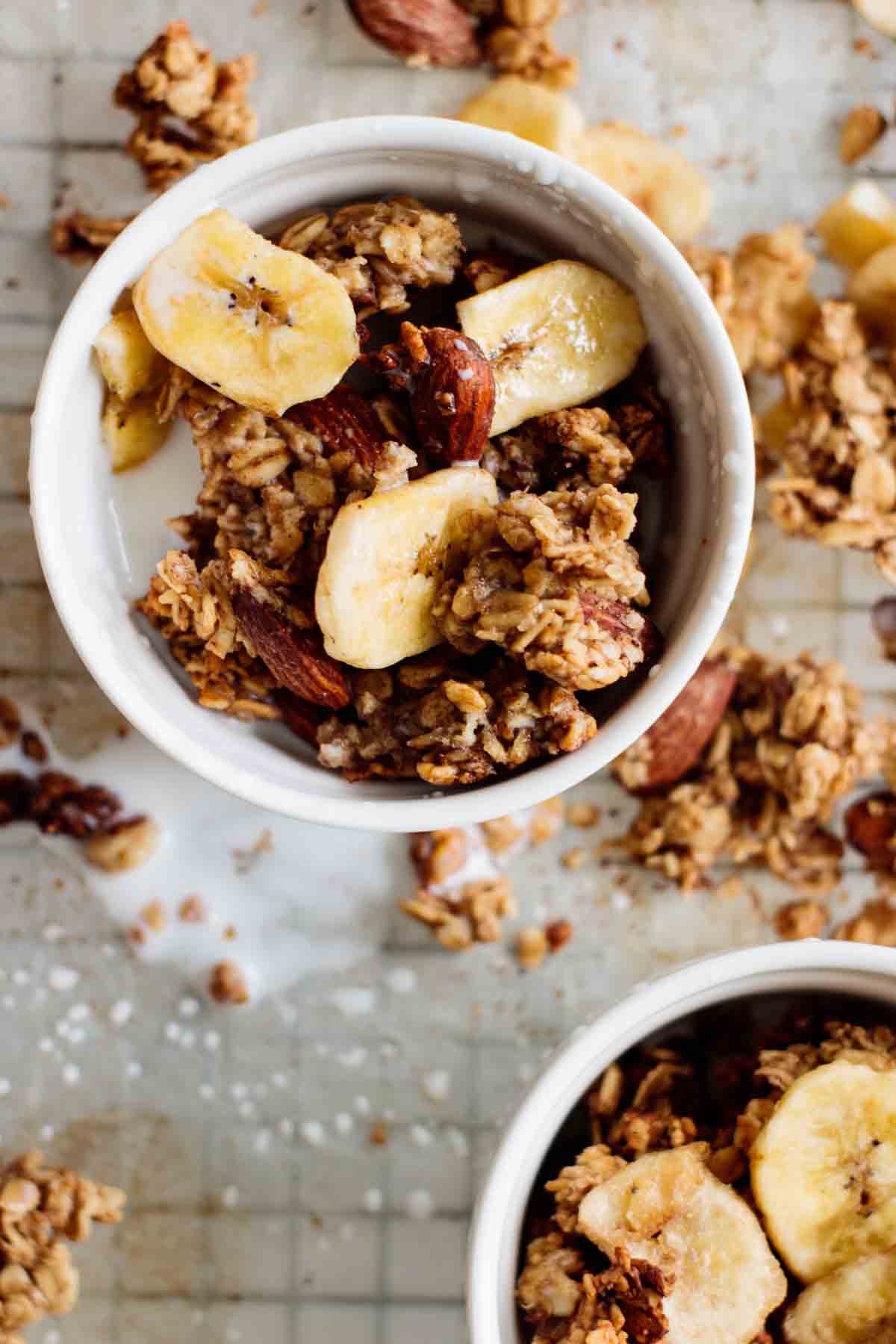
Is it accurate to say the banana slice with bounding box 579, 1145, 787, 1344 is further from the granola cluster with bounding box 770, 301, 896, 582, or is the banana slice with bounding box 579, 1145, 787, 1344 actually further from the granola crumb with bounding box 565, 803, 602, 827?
the granola cluster with bounding box 770, 301, 896, 582

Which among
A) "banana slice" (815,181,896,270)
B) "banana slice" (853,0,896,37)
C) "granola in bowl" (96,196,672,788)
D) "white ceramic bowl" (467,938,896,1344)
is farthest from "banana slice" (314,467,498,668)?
"banana slice" (853,0,896,37)

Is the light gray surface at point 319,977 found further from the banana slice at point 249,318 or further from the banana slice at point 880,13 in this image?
the banana slice at point 249,318

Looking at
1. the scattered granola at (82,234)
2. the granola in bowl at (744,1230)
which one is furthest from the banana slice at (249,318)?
the granola in bowl at (744,1230)

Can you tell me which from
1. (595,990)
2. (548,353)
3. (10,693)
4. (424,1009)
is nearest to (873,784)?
(595,990)

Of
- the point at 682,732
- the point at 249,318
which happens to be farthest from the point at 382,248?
the point at 682,732

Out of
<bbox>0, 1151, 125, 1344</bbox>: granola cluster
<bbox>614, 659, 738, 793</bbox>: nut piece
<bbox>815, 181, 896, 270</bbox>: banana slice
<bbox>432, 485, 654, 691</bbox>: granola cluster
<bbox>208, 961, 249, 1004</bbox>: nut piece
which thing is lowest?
<bbox>0, 1151, 125, 1344</bbox>: granola cluster

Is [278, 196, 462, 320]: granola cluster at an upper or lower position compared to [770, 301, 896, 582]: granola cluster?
upper
